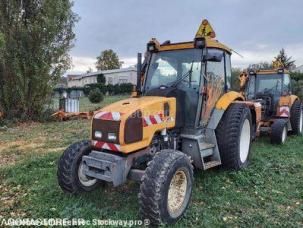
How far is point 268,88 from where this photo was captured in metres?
10.1

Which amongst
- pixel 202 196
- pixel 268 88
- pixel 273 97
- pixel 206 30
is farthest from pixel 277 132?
pixel 202 196

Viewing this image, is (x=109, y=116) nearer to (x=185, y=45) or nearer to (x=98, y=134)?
(x=98, y=134)

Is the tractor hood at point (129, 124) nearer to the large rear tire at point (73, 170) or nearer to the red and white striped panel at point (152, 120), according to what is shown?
the red and white striped panel at point (152, 120)

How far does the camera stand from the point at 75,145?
15.4 feet

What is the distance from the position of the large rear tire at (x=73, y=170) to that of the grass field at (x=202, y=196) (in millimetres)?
163

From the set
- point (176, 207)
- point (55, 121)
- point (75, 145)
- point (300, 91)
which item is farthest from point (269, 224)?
point (300, 91)

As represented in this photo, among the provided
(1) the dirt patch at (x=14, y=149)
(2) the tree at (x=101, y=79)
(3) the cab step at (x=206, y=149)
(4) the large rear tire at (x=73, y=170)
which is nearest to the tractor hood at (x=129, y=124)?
(4) the large rear tire at (x=73, y=170)

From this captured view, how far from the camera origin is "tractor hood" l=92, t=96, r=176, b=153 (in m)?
4.10

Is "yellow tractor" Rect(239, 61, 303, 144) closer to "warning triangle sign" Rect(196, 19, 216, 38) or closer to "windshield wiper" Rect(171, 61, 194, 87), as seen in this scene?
"warning triangle sign" Rect(196, 19, 216, 38)

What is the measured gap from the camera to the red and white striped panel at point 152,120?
14.1 ft

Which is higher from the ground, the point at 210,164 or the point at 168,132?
the point at 168,132

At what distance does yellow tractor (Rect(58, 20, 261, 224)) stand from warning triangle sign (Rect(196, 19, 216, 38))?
0.06ft

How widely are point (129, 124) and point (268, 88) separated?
23.5 feet

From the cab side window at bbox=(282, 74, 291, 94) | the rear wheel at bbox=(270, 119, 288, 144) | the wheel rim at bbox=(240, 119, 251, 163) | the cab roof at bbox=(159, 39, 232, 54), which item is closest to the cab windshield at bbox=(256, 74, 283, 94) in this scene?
the cab side window at bbox=(282, 74, 291, 94)
